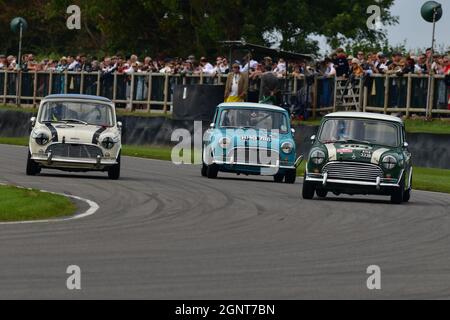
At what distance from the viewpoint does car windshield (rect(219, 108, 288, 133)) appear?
27.4 metres

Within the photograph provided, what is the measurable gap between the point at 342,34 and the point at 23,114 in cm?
1727

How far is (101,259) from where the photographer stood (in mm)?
13125

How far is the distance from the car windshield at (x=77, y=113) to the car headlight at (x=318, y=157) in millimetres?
5163

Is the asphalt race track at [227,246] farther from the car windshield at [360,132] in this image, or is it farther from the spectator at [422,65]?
the spectator at [422,65]

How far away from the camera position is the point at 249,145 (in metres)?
26.5

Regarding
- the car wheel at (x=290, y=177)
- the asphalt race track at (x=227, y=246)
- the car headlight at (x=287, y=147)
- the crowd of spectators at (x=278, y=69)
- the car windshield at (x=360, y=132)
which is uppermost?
the crowd of spectators at (x=278, y=69)

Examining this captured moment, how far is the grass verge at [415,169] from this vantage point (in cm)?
2653

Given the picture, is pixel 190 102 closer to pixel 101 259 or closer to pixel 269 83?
pixel 269 83

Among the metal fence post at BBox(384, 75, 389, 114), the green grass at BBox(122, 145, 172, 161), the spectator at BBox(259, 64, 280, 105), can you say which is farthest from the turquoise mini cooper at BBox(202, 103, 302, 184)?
the metal fence post at BBox(384, 75, 389, 114)

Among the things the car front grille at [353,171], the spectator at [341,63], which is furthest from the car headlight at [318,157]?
the spectator at [341,63]

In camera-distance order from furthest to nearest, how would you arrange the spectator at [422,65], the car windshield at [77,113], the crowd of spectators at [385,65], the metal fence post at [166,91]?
the metal fence post at [166,91] < the spectator at [422,65] < the crowd of spectators at [385,65] < the car windshield at [77,113]

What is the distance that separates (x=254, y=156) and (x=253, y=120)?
50.4 inches

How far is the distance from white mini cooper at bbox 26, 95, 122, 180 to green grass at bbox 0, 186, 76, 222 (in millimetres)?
4284

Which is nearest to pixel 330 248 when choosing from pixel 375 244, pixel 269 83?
pixel 375 244
